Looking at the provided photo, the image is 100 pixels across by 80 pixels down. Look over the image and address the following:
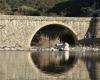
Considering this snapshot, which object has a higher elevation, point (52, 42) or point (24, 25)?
point (24, 25)

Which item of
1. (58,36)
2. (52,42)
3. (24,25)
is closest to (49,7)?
(58,36)

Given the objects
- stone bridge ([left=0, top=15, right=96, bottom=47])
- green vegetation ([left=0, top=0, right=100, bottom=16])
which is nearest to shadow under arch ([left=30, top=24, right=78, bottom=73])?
stone bridge ([left=0, top=15, right=96, bottom=47])

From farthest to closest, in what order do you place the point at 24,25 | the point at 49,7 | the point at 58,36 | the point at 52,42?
the point at 49,7 < the point at 58,36 < the point at 52,42 < the point at 24,25

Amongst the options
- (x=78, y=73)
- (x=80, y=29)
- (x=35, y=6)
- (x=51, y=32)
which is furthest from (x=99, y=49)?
(x=35, y=6)

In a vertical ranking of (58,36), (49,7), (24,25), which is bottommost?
(58,36)

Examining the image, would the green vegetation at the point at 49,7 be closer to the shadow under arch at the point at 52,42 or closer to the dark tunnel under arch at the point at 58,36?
the shadow under arch at the point at 52,42

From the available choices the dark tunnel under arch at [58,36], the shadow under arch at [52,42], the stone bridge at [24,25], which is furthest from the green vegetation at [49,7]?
the stone bridge at [24,25]

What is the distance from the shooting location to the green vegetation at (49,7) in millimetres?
65812

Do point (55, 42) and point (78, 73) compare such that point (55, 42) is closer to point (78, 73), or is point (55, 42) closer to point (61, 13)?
point (61, 13)

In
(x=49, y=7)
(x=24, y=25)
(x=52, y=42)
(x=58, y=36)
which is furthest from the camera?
(x=49, y=7)

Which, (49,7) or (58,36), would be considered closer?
(58,36)

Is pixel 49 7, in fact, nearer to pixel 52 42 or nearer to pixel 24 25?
pixel 52 42

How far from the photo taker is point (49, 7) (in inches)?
2805

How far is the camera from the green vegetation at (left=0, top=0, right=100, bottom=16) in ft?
216
